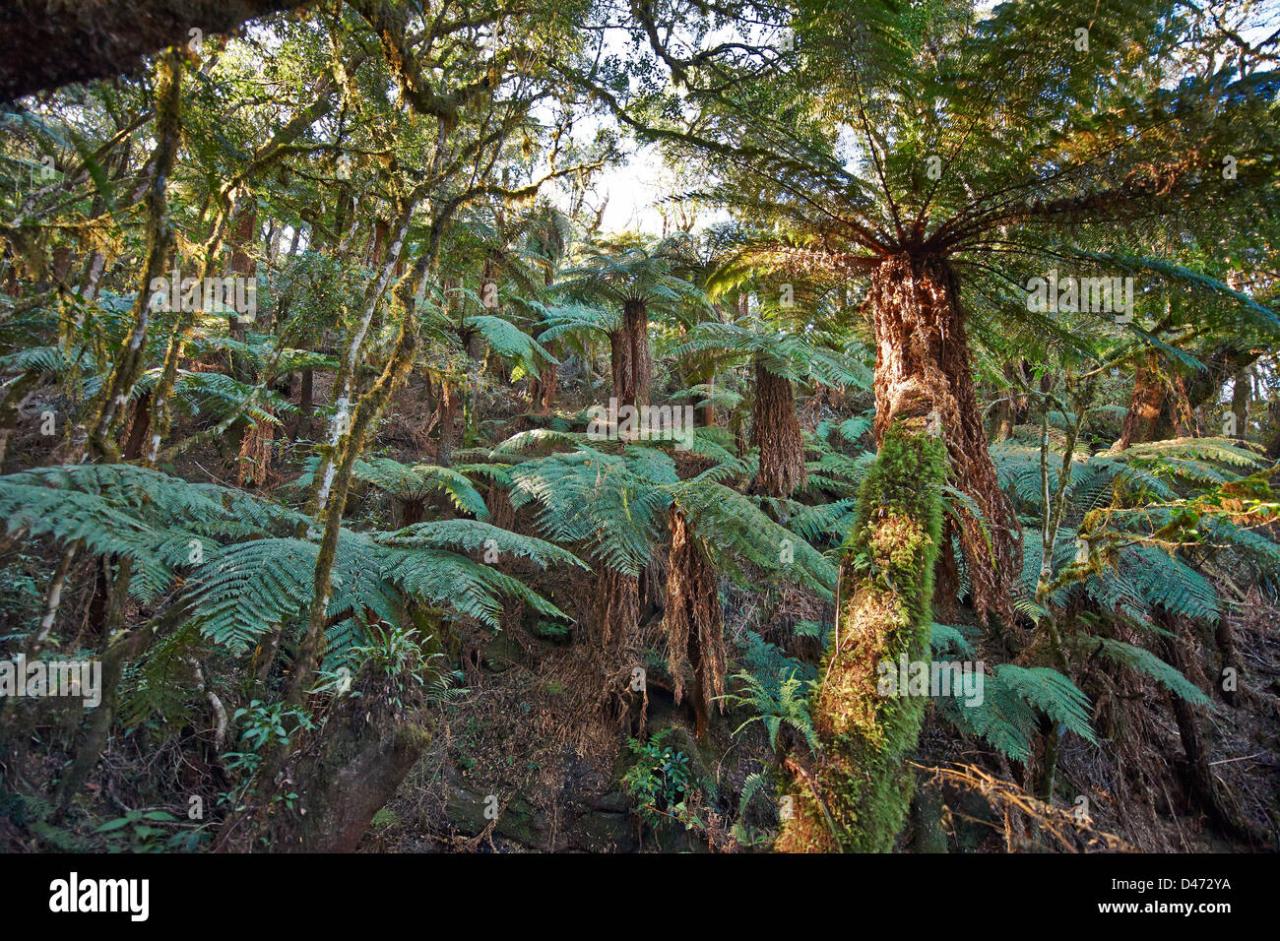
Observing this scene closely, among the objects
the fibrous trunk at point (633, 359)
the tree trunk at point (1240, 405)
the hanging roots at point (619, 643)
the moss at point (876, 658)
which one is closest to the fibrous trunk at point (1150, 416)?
the tree trunk at point (1240, 405)

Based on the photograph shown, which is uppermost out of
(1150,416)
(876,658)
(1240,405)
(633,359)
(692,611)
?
(633,359)

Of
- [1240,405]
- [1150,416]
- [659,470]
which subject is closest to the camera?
[659,470]

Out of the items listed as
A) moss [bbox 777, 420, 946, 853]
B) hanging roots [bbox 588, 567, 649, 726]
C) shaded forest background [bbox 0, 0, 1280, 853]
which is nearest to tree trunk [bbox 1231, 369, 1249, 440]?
shaded forest background [bbox 0, 0, 1280, 853]

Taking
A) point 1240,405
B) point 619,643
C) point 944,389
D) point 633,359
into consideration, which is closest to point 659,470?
point 619,643

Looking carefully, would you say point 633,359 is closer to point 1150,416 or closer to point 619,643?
point 619,643

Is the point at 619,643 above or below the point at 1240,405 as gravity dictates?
below

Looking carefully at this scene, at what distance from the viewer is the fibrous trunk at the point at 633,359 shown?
512 cm

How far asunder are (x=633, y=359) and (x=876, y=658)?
369 centimetres

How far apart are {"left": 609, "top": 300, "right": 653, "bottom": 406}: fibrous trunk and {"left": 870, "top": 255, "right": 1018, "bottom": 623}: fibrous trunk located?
2.58m

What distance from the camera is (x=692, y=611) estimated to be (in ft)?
12.0

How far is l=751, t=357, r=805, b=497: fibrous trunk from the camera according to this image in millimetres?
4375

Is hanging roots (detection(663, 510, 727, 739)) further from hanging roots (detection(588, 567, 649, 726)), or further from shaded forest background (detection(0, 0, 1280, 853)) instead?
hanging roots (detection(588, 567, 649, 726))
